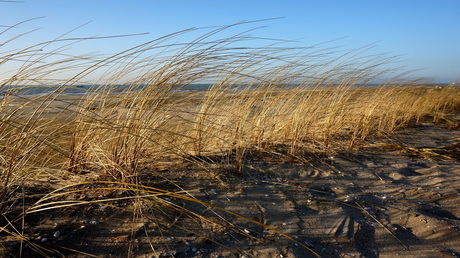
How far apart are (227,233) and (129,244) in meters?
0.43

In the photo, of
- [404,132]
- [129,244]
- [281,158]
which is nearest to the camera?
[129,244]

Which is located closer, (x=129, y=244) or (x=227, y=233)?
(x=129, y=244)

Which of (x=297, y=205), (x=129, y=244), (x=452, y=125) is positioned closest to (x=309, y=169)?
(x=297, y=205)

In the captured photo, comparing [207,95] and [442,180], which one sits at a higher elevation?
[207,95]

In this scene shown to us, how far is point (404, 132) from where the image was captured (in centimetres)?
354

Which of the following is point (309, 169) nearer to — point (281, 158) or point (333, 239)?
point (281, 158)

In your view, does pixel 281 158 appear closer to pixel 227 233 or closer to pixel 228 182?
pixel 228 182

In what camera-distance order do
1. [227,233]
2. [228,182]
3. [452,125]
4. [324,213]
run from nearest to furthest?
[227,233] < [324,213] < [228,182] < [452,125]

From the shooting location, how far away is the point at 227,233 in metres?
1.34

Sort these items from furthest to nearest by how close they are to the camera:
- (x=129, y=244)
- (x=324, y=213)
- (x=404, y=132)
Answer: (x=404, y=132) < (x=324, y=213) < (x=129, y=244)

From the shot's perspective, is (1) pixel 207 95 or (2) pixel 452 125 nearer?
(1) pixel 207 95

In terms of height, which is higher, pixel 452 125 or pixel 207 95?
pixel 207 95

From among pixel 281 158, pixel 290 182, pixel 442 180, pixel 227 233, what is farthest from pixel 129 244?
pixel 442 180

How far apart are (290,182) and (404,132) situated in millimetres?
2367
